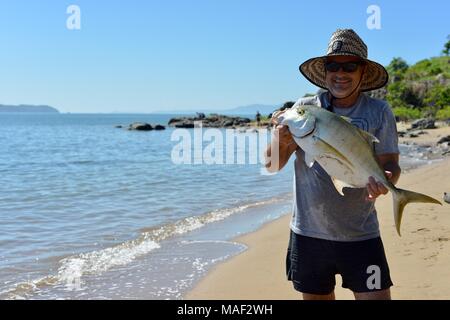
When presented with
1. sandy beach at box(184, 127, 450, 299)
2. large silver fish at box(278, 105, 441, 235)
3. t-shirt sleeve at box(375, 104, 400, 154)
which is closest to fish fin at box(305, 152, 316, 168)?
large silver fish at box(278, 105, 441, 235)

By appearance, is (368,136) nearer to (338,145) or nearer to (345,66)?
(338,145)

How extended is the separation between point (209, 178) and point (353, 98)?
48.6 ft

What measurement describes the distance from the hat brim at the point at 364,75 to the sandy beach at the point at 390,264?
265cm

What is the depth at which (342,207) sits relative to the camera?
2.99 metres

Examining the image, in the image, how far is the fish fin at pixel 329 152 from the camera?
8.92 feet

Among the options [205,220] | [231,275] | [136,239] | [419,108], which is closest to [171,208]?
[205,220]

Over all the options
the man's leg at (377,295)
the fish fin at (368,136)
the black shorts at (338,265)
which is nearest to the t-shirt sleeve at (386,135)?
the fish fin at (368,136)

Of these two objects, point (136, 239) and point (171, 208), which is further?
point (171, 208)

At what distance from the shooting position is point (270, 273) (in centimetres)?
652

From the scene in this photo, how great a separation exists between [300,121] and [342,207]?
2.08 ft

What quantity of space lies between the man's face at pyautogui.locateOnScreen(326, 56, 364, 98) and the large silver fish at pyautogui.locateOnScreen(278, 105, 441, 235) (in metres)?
0.37

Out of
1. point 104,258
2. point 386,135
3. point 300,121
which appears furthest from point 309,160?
point 104,258
